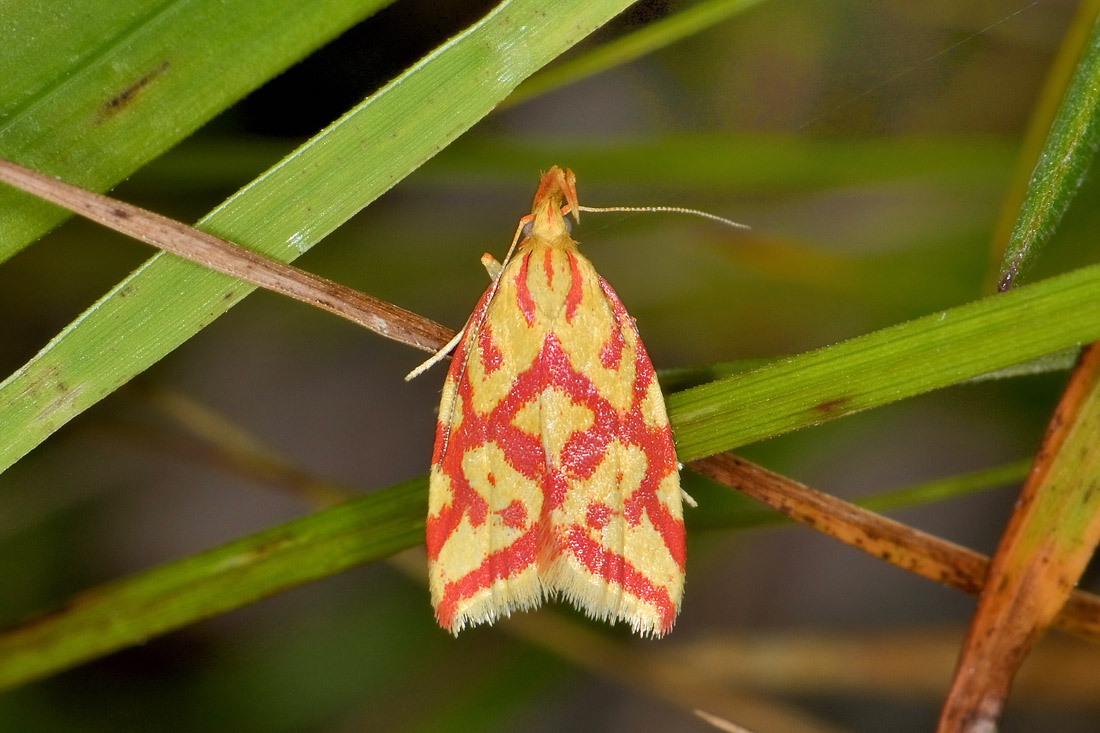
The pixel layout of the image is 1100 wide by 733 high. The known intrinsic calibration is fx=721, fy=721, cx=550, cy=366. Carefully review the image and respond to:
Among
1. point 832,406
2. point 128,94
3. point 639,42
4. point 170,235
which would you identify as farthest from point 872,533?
point 128,94

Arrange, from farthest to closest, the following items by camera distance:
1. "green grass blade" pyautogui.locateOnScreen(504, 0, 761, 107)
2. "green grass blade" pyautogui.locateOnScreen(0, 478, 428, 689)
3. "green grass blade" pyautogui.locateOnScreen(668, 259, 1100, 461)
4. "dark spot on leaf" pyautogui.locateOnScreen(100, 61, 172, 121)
Result: "green grass blade" pyautogui.locateOnScreen(504, 0, 761, 107) → "green grass blade" pyautogui.locateOnScreen(0, 478, 428, 689) → "dark spot on leaf" pyautogui.locateOnScreen(100, 61, 172, 121) → "green grass blade" pyautogui.locateOnScreen(668, 259, 1100, 461)

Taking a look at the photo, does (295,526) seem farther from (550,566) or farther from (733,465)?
(733,465)

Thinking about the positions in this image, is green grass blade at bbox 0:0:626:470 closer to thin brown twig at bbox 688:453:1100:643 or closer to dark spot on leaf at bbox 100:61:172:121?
dark spot on leaf at bbox 100:61:172:121

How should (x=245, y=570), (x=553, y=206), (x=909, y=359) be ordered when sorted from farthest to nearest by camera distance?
(x=553, y=206) < (x=245, y=570) < (x=909, y=359)

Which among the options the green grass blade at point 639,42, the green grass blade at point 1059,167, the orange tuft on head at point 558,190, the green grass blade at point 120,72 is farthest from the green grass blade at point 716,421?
the green grass blade at point 639,42

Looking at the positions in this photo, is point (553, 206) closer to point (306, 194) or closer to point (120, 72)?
point (306, 194)

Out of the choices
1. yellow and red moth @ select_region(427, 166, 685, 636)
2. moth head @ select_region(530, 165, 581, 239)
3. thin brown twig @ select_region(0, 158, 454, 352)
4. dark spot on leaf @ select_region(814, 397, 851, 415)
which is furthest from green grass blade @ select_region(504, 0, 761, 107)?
dark spot on leaf @ select_region(814, 397, 851, 415)

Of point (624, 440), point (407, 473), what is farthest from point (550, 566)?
point (407, 473)
